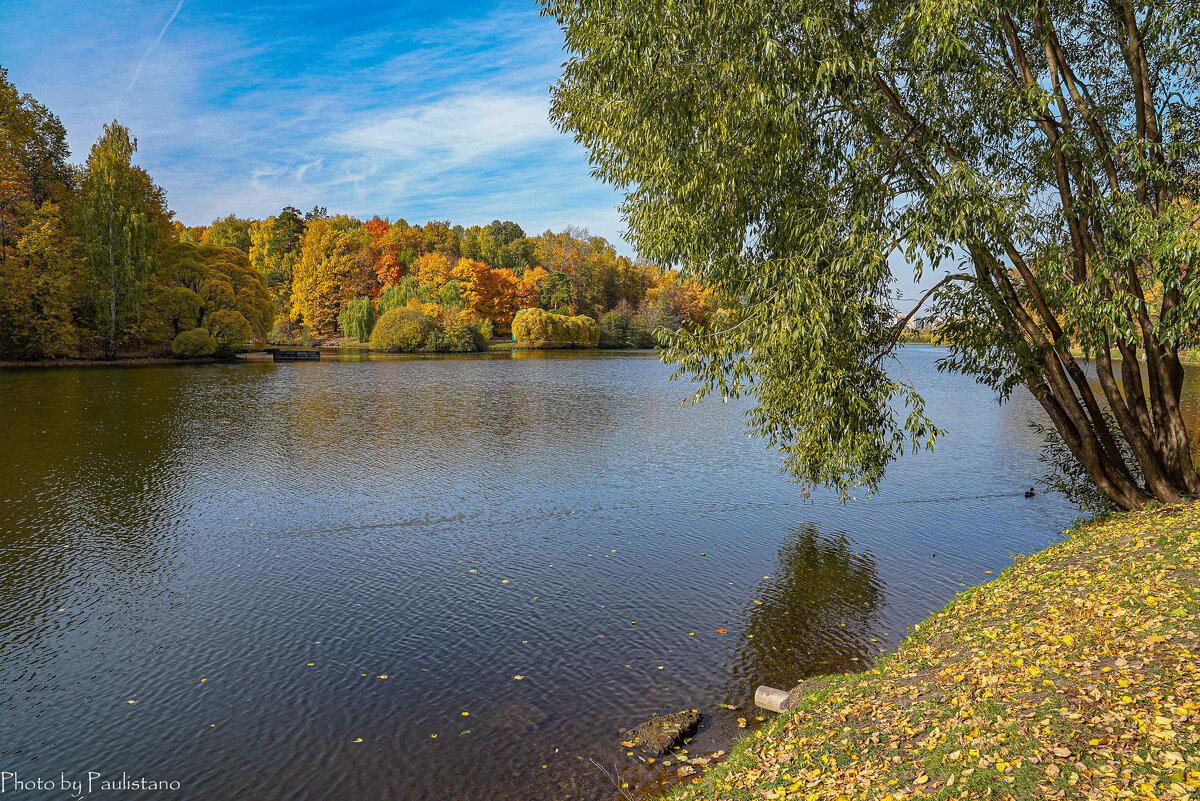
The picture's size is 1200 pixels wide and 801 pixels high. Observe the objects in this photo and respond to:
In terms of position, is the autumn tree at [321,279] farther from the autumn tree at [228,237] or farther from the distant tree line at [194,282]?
the autumn tree at [228,237]

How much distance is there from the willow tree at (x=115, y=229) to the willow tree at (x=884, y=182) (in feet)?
170

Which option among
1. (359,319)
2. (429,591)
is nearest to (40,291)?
(359,319)

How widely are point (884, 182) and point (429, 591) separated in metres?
10.0

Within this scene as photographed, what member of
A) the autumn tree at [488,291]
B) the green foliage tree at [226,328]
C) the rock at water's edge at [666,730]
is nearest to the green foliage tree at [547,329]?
the autumn tree at [488,291]

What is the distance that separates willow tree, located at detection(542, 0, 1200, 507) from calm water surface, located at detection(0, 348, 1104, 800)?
298 centimetres

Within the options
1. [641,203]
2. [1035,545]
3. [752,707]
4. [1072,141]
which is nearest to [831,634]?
[752,707]

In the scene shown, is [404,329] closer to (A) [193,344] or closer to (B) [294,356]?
(B) [294,356]

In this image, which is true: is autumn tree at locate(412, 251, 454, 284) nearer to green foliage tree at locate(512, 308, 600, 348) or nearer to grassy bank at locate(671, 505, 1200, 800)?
green foliage tree at locate(512, 308, 600, 348)

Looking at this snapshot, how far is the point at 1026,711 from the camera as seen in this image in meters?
5.68

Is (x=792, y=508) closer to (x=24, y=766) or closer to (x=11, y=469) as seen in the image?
(x=24, y=766)

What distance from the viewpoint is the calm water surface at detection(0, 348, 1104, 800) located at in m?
7.39

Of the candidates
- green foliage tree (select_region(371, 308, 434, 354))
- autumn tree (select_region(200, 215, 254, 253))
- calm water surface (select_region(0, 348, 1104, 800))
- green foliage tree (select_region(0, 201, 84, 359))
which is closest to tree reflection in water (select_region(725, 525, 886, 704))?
calm water surface (select_region(0, 348, 1104, 800))

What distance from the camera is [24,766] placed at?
22.6 ft

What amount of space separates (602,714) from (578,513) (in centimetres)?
822
